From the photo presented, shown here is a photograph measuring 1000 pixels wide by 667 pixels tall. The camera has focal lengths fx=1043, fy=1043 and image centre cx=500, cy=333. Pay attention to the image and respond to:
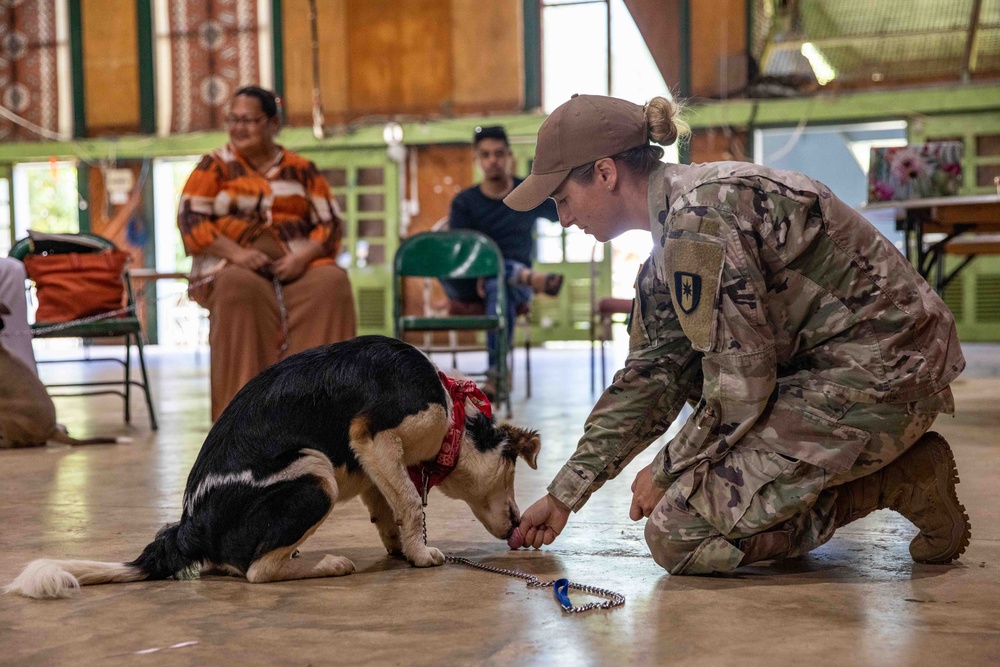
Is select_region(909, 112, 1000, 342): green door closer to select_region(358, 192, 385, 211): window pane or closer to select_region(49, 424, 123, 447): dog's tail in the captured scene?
select_region(358, 192, 385, 211): window pane

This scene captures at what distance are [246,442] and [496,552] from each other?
71cm

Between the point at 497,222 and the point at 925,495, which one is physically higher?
the point at 497,222

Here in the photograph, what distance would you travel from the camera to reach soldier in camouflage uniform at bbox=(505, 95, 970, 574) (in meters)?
2.12

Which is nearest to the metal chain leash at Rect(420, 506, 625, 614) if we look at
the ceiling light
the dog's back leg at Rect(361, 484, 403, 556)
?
the dog's back leg at Rect(361, 484, 403, 556)

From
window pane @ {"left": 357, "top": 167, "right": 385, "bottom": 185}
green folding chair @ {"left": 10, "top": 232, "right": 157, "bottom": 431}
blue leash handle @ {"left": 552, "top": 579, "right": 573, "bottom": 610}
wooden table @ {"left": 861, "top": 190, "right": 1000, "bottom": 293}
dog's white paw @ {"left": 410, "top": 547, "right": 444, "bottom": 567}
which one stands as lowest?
dog's white paw @ {"left": 410, "top": 547, "right": 444, "bottom": 567}

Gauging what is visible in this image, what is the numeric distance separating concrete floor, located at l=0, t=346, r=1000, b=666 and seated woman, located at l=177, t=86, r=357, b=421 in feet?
4.92

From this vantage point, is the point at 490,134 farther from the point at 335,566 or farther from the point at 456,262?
the point at 335,566

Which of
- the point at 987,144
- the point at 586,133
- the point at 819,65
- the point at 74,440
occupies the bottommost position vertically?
the point at 74,440

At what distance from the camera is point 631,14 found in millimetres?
12383

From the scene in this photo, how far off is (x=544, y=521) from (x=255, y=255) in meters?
2.64

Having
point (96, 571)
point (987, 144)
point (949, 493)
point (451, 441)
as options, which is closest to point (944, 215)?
point (949, 493)

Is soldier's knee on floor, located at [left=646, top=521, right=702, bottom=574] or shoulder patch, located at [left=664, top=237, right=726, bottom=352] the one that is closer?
shoulder patch, located at [left=664, top=237, right=726, bottom=352]

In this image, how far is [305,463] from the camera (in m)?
2.20

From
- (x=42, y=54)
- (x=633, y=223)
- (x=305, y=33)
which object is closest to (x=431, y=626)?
(x=633, y=223)
